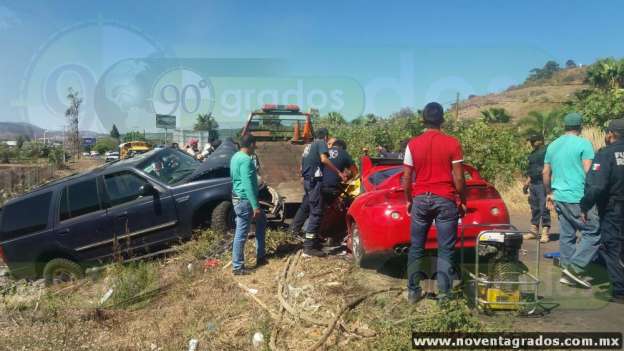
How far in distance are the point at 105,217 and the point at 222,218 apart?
1.87 metres

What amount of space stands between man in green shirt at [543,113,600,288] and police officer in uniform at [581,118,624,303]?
1.33 ft

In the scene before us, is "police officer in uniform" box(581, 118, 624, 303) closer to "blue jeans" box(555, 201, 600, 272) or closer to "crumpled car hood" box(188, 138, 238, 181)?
"blue jeans" box(555, 201, 600, 272)

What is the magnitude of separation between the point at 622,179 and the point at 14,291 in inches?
318

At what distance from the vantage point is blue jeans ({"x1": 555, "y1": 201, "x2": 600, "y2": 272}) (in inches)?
209

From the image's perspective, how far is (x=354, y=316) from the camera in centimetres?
448

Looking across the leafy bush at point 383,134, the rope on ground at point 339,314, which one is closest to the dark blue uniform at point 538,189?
the rope on ground at point 339,314

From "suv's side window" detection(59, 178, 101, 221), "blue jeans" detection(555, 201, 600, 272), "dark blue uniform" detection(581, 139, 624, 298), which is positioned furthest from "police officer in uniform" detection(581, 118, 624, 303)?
"suv's side window" detection(59, 178, 101, 221)

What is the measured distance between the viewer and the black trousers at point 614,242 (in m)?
4.74

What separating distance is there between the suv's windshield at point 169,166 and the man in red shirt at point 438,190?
4768mm

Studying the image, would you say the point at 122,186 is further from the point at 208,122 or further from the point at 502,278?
the point at 208,122

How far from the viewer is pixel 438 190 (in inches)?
168

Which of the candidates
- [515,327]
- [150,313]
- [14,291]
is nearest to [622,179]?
[515,327]

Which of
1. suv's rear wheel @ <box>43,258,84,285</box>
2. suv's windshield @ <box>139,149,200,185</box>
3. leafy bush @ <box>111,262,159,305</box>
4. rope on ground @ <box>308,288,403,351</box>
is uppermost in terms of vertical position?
suv's windshield @ <box>139,149,200,185</box>

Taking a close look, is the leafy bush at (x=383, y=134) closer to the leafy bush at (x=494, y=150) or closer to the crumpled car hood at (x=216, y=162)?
the leafy bush at (x=494, y=150)
